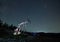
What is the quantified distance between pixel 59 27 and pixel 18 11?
1.43ft

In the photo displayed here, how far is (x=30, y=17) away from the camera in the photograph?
6.46ft

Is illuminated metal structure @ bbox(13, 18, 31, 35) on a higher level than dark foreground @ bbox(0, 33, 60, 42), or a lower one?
higher

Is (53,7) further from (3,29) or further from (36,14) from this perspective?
(3,29)

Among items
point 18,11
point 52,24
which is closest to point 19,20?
point 18,11

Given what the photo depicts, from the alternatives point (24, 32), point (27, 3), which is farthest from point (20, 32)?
point (27, 3)

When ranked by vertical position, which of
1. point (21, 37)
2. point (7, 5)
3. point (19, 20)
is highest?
point (7, 5)

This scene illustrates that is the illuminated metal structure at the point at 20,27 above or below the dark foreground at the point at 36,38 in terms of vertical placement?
above

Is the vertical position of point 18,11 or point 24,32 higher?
point 18,11

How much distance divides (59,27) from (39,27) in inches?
7.6

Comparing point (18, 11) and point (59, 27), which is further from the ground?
point (18, 11)

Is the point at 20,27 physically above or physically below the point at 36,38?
above

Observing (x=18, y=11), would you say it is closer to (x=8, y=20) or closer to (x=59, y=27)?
(x=8, y=20)

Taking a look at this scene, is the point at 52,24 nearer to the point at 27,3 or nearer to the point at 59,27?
the point at 59,27

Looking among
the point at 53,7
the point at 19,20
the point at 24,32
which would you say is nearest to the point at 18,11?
the point at 19,20
